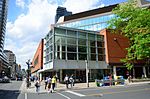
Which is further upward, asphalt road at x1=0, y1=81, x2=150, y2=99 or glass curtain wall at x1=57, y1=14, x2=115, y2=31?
glass curtain wall at x1=57, y1=14, x2=115, y2=31

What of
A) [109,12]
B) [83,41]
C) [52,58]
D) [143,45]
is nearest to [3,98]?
[143,45]

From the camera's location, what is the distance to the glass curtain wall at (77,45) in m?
38.7

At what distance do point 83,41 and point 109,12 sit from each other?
37.7 metres

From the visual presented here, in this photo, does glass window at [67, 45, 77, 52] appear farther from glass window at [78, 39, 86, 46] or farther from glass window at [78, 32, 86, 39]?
glass window at [78, 32, 86, 39]

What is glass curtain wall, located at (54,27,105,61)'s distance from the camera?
38.7 meters

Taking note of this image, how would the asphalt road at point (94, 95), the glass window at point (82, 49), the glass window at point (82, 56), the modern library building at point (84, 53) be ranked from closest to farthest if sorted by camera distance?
1. the asphalt road at point (94, 95)
2. the modern library building at point (84, 53)
3. the glass window at point (82, 56)
4. the glass window at point (82, 49)

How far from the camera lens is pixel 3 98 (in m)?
18.8

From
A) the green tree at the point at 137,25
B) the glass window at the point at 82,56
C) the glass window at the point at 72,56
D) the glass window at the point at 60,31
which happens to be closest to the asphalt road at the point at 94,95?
the green tree at the point at 137,25

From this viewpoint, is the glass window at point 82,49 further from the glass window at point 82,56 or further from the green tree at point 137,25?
the green tree at point 137,25

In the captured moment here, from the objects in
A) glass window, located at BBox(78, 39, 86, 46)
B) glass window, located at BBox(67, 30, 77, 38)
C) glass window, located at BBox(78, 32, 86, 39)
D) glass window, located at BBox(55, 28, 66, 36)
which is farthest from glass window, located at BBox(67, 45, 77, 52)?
glass window, located at BBox(78, 32, 86, 39)

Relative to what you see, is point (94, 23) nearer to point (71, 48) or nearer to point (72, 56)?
point (71, 48)

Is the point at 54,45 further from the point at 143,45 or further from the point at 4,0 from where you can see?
the point at 4,0

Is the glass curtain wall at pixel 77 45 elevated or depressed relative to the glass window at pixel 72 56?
elevated

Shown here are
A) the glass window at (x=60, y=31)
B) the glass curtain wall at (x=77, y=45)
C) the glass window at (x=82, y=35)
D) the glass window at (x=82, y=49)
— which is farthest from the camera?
the glass window at (x=82, y=35)
